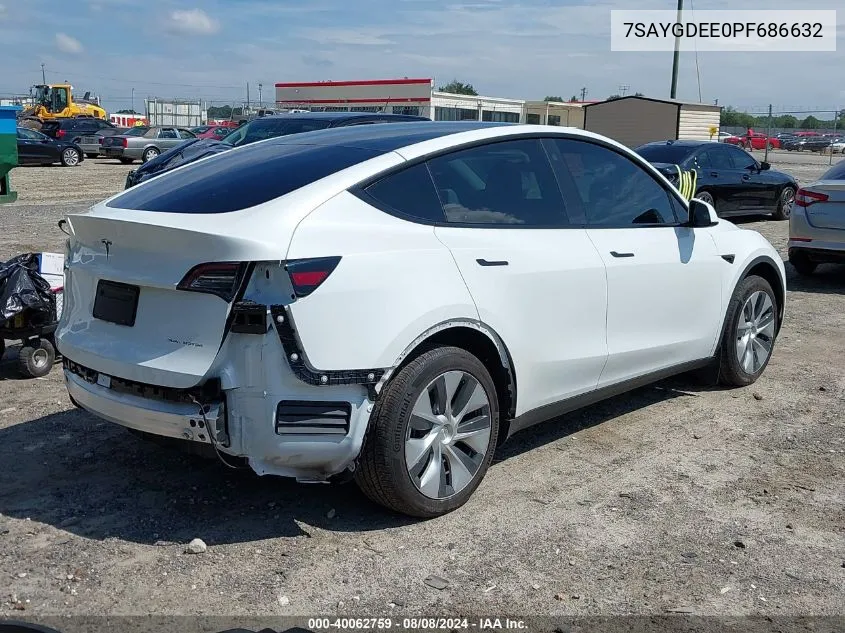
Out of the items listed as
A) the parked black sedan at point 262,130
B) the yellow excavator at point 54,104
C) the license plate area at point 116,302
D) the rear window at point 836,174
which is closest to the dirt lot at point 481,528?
the license plate area at point 116,302

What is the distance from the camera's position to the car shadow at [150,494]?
4.01m

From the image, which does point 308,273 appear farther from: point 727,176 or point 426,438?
point 727,176

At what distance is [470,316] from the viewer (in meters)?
4.06

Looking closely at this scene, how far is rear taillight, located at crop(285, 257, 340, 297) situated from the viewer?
3555mm

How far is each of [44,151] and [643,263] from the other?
2924 cm

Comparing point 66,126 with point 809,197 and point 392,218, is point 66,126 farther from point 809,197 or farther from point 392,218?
point 392,218

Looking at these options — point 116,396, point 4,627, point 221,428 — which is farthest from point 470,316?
point 4,627

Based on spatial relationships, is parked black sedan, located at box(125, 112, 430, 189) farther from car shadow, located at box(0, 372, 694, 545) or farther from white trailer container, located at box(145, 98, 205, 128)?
white trailer container, located at box(145, 98, 205, 128)

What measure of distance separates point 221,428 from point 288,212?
0.89 m

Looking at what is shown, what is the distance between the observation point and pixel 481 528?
404 centimetres

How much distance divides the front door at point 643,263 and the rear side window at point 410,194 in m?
0.96

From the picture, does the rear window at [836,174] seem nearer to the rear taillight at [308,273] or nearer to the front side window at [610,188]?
the front side window at [610,188]

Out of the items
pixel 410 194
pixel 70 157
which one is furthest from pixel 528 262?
pixel 70 157

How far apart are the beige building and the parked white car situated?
2577cm
